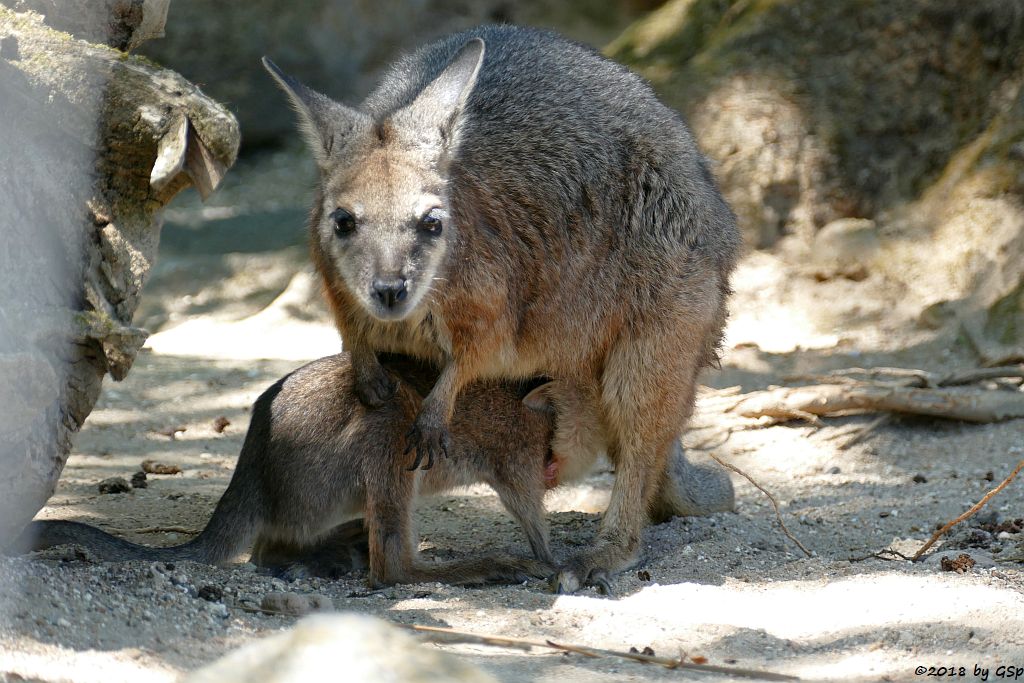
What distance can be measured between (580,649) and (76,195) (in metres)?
2.52

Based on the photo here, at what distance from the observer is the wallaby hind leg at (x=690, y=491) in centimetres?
575

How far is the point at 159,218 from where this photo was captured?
15.8 feet

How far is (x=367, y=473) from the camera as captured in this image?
16.2 feet

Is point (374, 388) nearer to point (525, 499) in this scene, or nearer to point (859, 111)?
point (525, 499)

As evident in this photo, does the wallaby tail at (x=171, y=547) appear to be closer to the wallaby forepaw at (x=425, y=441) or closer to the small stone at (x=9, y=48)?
the wallaby forepaw at (x=425, y=441)

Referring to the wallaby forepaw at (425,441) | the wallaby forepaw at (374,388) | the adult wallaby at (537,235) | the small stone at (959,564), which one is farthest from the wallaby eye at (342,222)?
the small stone at (959,564)

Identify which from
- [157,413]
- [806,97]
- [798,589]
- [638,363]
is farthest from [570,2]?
[798,589]

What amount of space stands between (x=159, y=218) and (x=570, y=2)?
9508 mm

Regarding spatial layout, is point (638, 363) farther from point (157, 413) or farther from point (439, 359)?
point (157, 413)

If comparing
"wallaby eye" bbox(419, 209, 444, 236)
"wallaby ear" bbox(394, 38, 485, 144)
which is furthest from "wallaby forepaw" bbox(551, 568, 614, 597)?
"wallaby ear" bbox(394, 38, 485, 144)

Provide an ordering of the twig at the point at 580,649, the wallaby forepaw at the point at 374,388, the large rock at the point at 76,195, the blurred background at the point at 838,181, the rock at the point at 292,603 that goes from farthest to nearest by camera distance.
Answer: the blurred background at the point at 838,181 → the wallaby forepaw at the point at 374,388 → the large rock at the point at 76,195 → the rock at the point at 292,603 → the twig at the point at 580,649

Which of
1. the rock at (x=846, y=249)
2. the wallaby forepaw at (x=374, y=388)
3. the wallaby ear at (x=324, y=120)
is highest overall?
the wallaby ear at (x=324, y=120)

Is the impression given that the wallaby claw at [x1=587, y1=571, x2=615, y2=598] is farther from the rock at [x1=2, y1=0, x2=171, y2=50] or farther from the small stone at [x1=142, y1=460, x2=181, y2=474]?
the rock at [x1=2, y1=0, x2=171, y2=50]

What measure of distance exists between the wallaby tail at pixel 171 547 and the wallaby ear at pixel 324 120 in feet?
4.94
